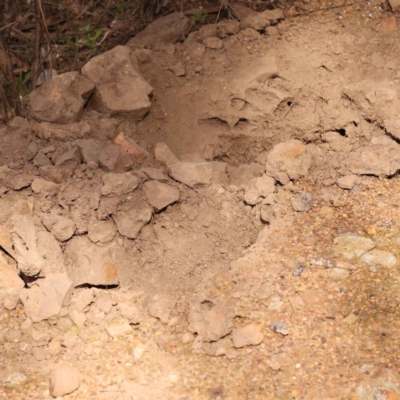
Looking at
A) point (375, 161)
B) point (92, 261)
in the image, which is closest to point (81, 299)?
point (92, 261)

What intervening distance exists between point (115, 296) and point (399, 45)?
212 cm

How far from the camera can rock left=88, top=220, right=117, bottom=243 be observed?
2.85m

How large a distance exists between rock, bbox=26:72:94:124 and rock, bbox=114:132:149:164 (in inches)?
12.1

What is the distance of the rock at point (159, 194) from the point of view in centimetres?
293

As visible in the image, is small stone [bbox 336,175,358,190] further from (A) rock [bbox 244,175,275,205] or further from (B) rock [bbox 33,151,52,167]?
(B) rock [bbox 33,151,52,167]

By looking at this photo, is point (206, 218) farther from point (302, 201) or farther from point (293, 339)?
point (293, 339)

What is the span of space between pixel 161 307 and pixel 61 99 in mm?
1399

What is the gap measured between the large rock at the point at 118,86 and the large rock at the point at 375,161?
119 cm

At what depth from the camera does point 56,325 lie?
261 cm

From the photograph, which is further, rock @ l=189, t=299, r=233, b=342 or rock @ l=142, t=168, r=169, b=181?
rock @ l=142, t=168, r=169, b=181

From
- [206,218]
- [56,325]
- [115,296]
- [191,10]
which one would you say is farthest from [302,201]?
[191,10]

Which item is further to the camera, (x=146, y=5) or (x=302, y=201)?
(x=146, y=5)

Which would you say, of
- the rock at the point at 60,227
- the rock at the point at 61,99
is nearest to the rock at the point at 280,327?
the rock at the point at 60,227

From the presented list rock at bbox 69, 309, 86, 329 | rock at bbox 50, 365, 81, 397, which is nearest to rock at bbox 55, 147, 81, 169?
rock at bbox 69, 309, 86, 329
